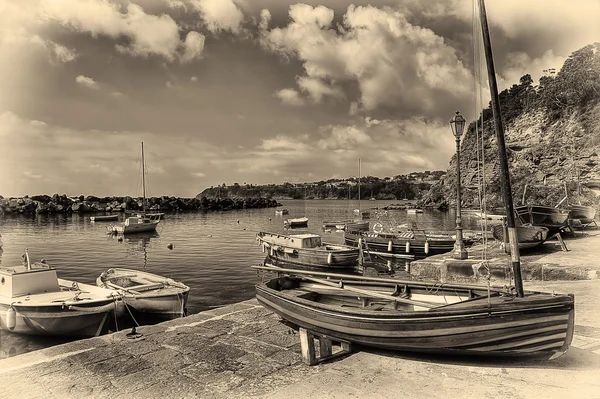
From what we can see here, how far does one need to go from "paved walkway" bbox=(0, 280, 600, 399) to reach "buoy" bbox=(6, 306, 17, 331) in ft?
19.9

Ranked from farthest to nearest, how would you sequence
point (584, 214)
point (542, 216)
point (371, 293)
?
point (584, 214) → point (542, 216) → point (371, 293)

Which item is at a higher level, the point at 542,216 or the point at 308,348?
the point at 542,216

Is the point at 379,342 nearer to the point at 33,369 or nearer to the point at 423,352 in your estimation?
the point at 423,352

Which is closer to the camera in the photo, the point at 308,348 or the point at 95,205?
the point at 308,348

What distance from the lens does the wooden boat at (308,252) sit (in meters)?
27.7

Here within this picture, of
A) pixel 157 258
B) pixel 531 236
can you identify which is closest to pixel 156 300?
pixel 531 236

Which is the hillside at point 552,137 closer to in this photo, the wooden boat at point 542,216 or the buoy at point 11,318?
the wooden boat at point 542,216

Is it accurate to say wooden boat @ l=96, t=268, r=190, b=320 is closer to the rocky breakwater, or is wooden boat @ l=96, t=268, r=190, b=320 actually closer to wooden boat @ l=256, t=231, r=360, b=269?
wooden boat @ l=256, t=231, r=360, b=269

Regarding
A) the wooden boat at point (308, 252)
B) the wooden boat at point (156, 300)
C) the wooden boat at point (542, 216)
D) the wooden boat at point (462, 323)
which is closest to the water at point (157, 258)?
the wooden boat at point (308, 252)

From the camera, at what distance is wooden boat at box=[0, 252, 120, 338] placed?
12594 millimetres

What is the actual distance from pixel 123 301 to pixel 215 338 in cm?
824

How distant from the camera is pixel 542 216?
2098 cm

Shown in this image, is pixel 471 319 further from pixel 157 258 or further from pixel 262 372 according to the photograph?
pixel 157 258

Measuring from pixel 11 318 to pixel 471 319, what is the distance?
13.1 m
